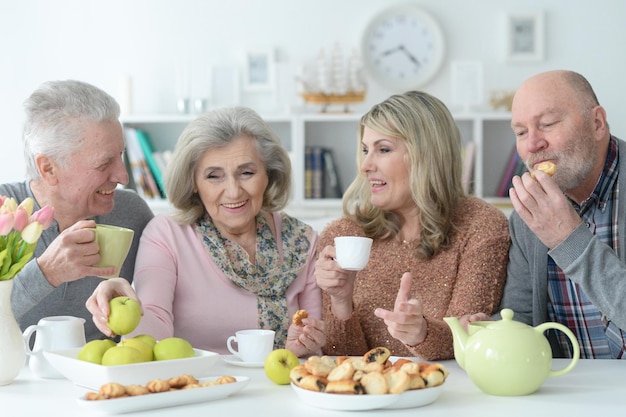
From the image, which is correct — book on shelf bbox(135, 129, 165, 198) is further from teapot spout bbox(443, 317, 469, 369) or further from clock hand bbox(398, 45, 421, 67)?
teapot spout bbox(443, 317, 469, 369)

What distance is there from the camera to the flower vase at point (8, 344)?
1.66 m

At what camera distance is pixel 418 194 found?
7.79ft

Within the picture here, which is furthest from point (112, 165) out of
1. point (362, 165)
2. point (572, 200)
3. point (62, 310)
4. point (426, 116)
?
point (572, 200)

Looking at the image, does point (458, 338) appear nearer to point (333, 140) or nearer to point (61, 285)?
point (61, 285)

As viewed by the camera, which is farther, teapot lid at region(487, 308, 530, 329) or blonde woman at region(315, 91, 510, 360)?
blonde woman at region(315, 91, 510, 360)

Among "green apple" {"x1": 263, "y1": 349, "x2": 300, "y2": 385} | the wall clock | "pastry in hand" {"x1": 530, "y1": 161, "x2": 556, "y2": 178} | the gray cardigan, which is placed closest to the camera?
"green apple" {"x1": 263, "y1": 349, "x2": 300, "y2": 385}

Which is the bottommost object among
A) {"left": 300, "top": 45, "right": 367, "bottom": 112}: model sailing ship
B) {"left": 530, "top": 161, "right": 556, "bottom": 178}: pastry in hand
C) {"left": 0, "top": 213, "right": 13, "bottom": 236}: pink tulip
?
{"left": 0, "top": 213, "right": 13, "bottom": 236}: pink tulip

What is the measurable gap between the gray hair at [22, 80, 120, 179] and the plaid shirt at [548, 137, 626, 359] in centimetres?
128

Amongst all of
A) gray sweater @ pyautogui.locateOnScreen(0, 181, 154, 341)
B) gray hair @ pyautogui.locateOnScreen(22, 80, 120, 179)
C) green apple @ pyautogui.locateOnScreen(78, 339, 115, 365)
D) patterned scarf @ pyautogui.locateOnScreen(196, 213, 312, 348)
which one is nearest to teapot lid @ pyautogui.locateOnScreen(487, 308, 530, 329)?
green apple @ pyautogui.locateOnScreen(78, 339, 115, 365)

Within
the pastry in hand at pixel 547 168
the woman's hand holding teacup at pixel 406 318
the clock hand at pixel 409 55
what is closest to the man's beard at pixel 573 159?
the pastry in hand at pixel 547 168

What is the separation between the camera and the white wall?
15.3ft

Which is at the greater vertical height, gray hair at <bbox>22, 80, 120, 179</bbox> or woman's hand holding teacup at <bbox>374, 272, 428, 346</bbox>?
gray hair at <bbox>22, 80, 120, 179</bbox>

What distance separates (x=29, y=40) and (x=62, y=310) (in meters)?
2.97

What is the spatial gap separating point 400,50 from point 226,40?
0.98 metres
